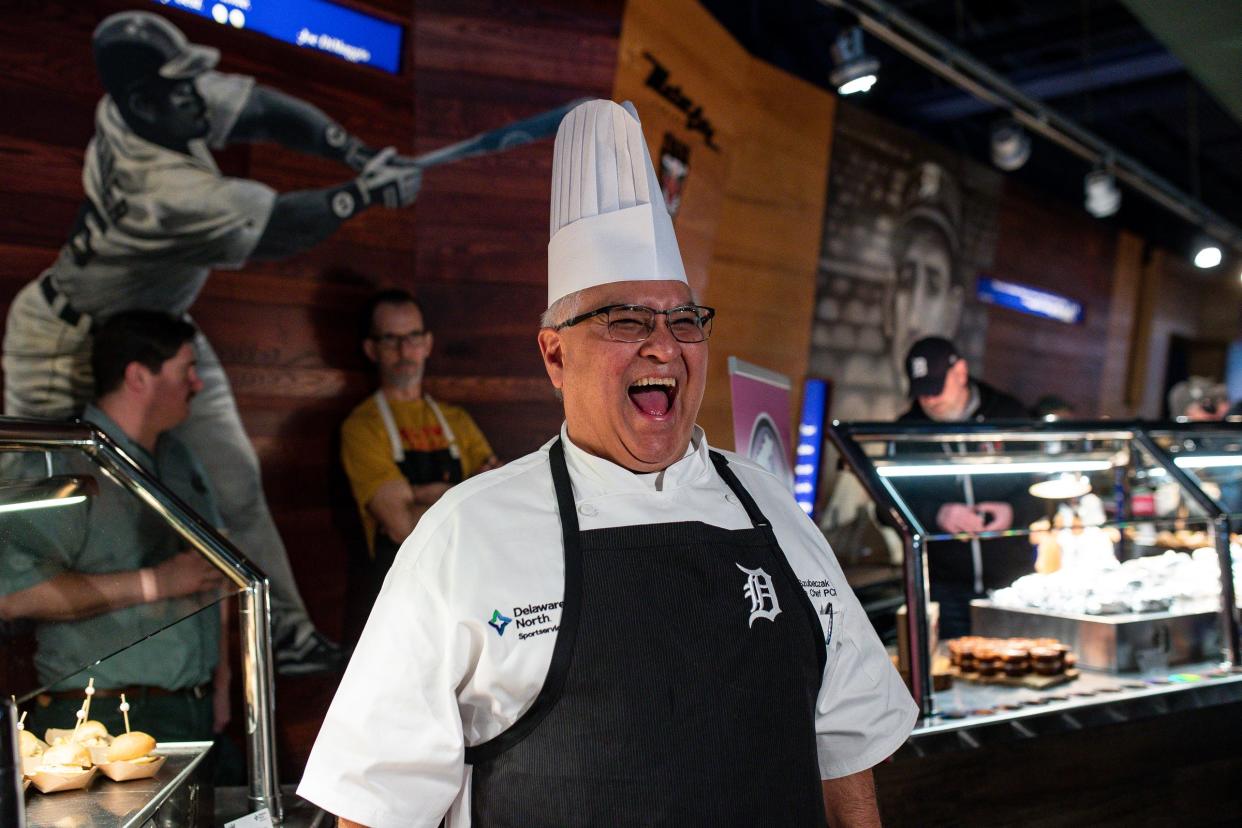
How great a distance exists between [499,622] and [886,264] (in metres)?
6.48

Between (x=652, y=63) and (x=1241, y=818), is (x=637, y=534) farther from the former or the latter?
(x=652, y=63)

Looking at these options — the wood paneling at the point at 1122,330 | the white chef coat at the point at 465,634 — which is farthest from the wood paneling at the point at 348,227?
the wood paneling at the point at 1122,330

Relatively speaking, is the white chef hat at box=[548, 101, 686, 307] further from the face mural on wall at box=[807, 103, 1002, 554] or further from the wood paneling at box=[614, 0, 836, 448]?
the face mural on wall at box=[807, 103, 1002, 554]

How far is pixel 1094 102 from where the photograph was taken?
8742 mm

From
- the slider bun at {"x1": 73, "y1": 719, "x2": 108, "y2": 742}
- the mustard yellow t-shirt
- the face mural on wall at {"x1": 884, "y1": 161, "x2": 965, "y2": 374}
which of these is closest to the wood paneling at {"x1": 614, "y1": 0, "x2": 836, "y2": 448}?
the face mural on wall at {"x1": 884, "y1": 161, "x2": 965, "y2": 374}

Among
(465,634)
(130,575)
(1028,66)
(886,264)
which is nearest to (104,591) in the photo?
(130,575)

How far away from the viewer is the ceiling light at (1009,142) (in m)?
7.07

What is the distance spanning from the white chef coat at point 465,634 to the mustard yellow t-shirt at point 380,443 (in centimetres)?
206

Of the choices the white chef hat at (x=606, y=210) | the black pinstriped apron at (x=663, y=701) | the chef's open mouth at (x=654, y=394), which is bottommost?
the black pinstriped apron at (x=663, y=701)

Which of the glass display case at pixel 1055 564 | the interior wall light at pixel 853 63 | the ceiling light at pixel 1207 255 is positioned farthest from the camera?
the ceiling light at pixel 1207 255

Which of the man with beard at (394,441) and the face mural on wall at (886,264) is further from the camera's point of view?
the face mural on wall at (886,264)

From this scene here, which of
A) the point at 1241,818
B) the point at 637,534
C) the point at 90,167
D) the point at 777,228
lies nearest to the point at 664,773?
the point at 637,534

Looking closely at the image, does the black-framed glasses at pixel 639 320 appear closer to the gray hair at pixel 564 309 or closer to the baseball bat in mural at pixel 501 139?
the gray hair at pixel 564 309

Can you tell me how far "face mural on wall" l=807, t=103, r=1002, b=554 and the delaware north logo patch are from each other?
5.19 meters
